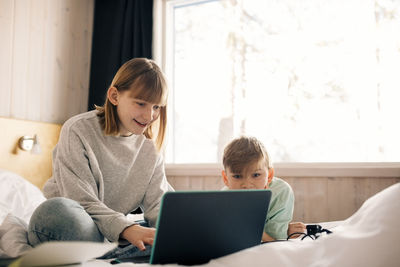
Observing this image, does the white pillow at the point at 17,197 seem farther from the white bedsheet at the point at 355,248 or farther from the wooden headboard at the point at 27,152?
the white bedsheet at the point at 355,248

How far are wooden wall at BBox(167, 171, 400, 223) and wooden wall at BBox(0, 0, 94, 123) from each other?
1.71 m

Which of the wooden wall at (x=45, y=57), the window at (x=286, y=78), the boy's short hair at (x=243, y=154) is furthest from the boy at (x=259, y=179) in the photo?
the wooden wall at (x=45, y=57)

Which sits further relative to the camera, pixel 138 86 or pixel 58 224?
pixel 138 86

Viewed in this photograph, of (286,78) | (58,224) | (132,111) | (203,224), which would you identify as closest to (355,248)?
(203,224)

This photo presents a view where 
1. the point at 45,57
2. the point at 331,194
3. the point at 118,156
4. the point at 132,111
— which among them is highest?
the point at 45,57

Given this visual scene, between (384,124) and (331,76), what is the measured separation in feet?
1.37

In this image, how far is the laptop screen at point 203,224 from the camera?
68cm

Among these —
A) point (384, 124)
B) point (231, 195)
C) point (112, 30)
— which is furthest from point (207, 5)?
point (231, 195)

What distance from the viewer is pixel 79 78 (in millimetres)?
2980

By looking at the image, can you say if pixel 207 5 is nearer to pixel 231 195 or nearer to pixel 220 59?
pixel 220 59

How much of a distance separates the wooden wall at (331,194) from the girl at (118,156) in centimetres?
91

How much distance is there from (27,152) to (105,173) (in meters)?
1.22

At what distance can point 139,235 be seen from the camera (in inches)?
41.6

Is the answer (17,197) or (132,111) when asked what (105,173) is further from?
(17,197)
